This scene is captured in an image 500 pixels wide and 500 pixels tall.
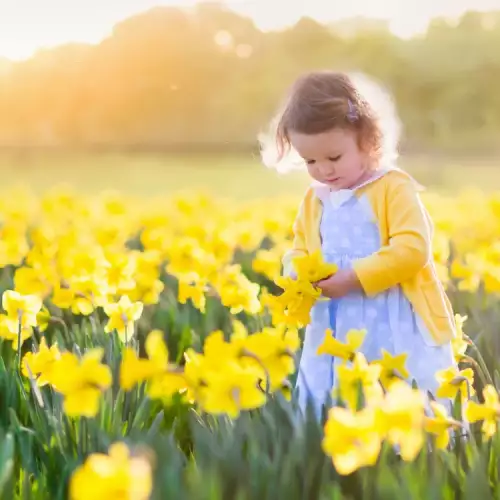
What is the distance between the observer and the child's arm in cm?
193

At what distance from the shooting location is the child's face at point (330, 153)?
1.95 metres

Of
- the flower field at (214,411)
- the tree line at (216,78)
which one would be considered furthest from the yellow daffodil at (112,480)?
the tree line at (216,78)

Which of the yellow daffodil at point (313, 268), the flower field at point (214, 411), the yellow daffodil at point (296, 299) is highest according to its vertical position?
the yellow daffodil at point (313, 268)

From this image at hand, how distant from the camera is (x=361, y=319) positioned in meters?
2.04

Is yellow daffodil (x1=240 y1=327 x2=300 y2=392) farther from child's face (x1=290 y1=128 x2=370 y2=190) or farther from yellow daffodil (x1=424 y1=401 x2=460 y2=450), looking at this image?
child's face (x1=290 y1=128 x2=370 y2=190)

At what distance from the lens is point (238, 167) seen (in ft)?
59.1

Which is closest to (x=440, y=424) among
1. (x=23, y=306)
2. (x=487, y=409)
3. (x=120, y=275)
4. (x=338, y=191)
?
(x=487, y=409)

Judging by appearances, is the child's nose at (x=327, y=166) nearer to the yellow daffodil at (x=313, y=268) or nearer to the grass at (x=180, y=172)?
the yellow daffodil at (x=313, y=268)

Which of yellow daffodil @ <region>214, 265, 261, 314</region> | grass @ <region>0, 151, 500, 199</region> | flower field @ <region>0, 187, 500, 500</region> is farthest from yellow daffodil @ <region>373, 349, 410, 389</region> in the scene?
grass @ <region>0, 151, 500, 199</region>

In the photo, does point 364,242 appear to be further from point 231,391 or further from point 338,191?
point 231,391

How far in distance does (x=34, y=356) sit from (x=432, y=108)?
2020 cm

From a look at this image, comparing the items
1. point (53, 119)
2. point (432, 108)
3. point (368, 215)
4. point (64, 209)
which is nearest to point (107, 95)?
point (53, 119)

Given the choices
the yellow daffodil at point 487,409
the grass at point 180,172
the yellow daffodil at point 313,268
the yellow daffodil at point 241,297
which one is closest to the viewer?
the yellow daffodil at point 487,409

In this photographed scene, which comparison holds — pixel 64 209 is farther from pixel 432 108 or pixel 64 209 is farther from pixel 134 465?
pixel 432 108
